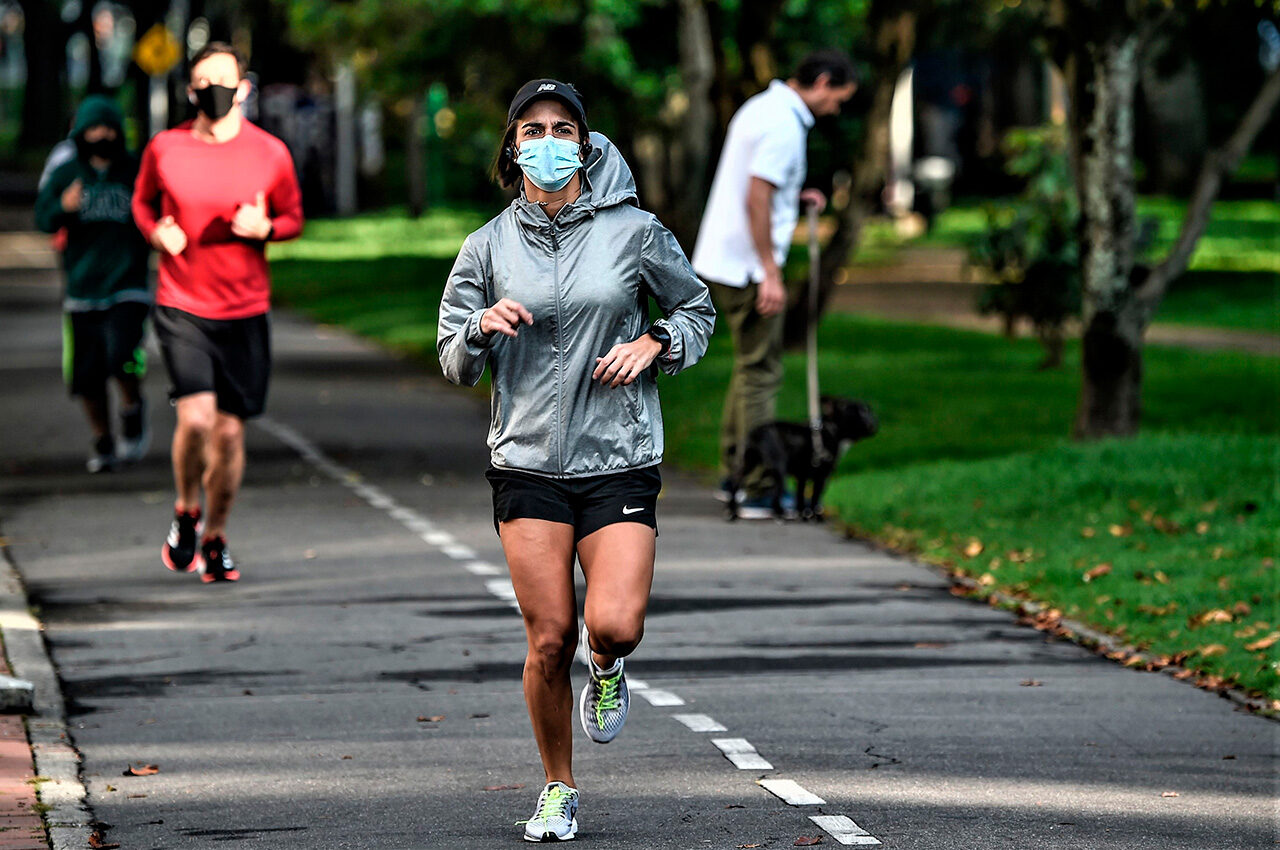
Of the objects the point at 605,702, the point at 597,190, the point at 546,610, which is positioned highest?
the point at 597,190

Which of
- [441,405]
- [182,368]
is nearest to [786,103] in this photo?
[182,368]

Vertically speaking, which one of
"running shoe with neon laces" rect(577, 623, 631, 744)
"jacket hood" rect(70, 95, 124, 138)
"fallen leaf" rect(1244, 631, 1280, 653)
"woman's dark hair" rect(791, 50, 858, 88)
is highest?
"woman's dark hair" rect(791, 50, 858, 88)

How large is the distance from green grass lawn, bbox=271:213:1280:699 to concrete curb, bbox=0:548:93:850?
4.20 metres

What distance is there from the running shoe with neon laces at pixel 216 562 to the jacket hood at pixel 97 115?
12.8 feet

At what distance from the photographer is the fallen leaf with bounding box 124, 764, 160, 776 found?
694 cm

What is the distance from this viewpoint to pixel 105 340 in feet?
45.8

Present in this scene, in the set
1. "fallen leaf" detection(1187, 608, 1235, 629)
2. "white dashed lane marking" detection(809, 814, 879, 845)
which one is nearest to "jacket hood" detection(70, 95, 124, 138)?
"fallen leaf" detection(1187, 608, 1235, 629)

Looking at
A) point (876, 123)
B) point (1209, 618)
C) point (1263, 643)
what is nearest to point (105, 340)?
point (1209, 618)

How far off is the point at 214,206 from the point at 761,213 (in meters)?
2.97

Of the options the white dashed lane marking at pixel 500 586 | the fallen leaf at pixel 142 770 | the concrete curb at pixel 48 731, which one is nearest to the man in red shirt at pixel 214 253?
the concrete curb at pixel 48 731

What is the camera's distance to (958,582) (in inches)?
424

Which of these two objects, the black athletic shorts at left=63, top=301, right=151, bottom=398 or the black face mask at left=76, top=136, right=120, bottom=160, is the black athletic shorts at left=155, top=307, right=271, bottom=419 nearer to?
the black face mask at left=76, top=136, right=120, bottom=160

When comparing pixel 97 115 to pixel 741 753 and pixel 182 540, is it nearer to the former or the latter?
pixel 182 540

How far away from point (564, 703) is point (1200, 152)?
1667 inches
